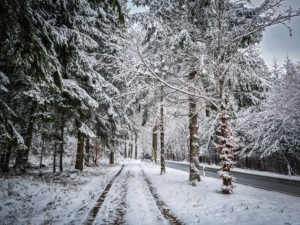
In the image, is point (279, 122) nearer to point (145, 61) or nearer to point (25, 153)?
point (145, 61)

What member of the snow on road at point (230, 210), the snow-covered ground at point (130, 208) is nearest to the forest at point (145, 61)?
the snow on road at point (230, 210)

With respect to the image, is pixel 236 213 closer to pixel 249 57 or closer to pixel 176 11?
pixel 249 57

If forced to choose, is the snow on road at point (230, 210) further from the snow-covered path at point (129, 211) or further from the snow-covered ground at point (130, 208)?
the snow-covered path at point (129, 211)

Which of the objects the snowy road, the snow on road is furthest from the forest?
the snowy road

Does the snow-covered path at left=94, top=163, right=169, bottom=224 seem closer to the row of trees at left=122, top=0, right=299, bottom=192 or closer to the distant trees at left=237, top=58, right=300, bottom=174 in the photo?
the row of trees at left=122, top=0, right=299, bottom=192

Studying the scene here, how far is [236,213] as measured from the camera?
5.43 meters

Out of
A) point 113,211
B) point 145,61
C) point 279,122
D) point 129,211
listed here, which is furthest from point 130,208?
point 279,122

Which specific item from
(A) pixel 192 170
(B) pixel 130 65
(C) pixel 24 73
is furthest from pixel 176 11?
(A) pixel 192 170

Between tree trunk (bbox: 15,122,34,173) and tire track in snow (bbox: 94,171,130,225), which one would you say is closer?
tire track in snow (bbox: 94,171,130,225)

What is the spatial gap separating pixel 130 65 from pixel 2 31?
4.89m

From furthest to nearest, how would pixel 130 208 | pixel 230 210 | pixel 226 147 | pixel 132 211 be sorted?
pixel 226 147 → pixel 130 208 → pixel 132 211 → pixel 230 210

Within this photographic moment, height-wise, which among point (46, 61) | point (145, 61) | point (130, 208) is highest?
point (145, 61)

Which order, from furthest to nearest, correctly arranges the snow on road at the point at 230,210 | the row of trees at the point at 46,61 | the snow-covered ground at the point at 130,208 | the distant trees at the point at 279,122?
the distant trees at the point at 279,122 → the snow-covered ground at the point at 130,208 → the snow on road at the point at 230,210 → the row of trees at the point at 46,61

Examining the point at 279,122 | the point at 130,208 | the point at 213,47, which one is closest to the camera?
the point at 130,208
